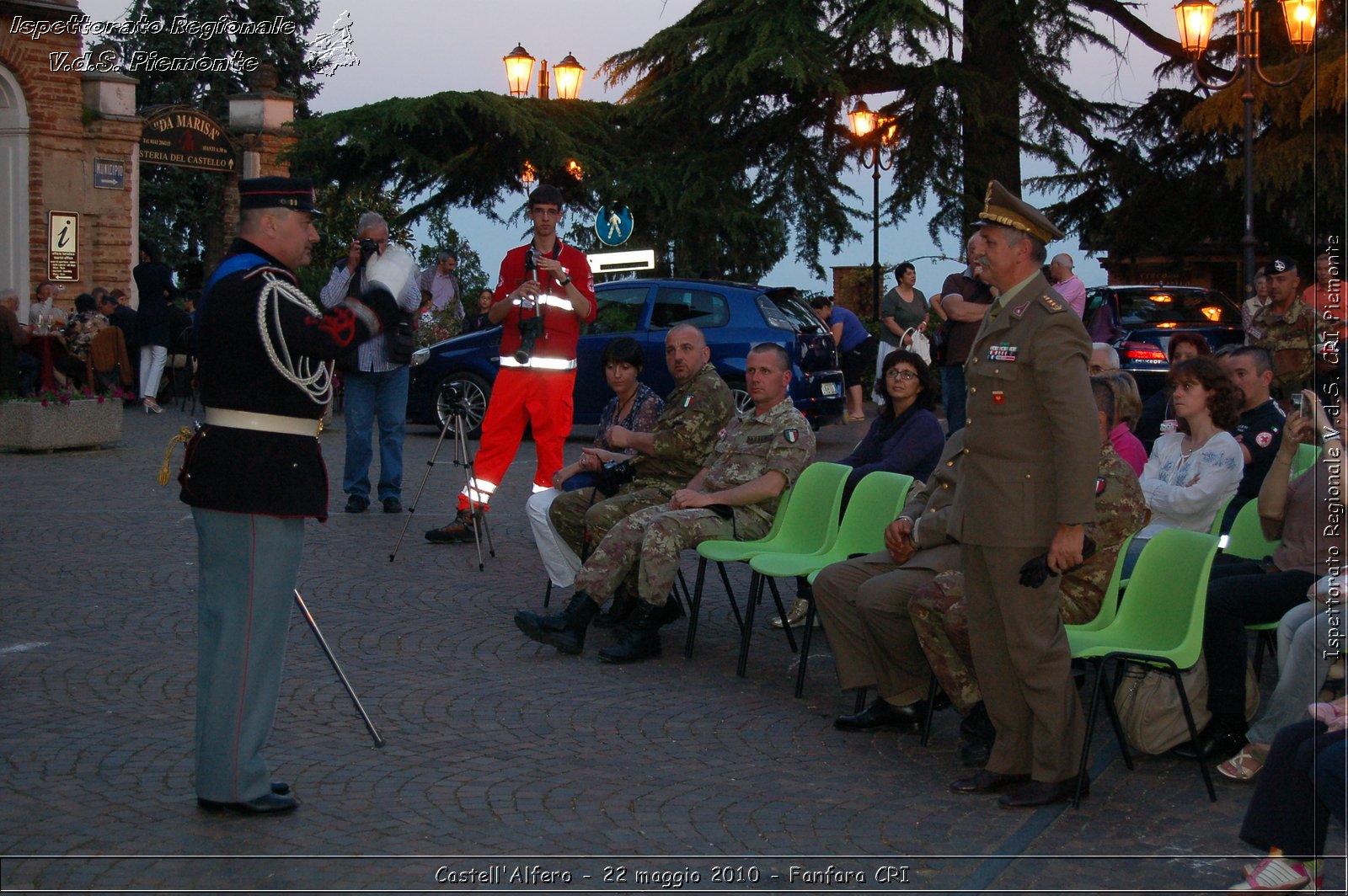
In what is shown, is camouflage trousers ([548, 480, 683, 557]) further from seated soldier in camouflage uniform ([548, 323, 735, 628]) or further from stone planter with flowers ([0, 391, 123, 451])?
stone planter with flowers ([0, 391, 123, 451])

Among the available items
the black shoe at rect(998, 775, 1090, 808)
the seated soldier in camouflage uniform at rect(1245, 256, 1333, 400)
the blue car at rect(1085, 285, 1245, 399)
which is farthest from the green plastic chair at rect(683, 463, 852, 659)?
A: the blue car at rect(1085, 285, 1245, 399)

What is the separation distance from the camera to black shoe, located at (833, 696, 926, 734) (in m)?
5.82

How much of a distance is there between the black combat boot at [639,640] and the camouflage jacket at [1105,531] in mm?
2104

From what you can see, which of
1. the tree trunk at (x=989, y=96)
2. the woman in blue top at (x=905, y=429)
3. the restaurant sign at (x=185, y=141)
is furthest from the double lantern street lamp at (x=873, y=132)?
the woman in blue top at (x=905, y=429)

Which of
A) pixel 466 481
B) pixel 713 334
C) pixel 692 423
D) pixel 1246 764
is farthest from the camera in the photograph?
pixel 713 334

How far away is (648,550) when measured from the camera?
688 cm

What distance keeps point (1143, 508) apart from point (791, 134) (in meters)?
18.7

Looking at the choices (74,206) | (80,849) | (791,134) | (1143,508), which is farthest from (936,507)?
(74,206)

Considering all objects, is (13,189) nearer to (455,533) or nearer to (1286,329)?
(455,533)

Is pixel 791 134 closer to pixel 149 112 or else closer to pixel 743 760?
pixel 149 112

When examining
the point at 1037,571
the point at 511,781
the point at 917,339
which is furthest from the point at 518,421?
the point at 917,339

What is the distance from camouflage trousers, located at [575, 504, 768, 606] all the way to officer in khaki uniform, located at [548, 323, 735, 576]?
44cm

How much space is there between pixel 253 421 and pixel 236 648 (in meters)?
0.73

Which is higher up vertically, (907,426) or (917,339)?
(917,339)
